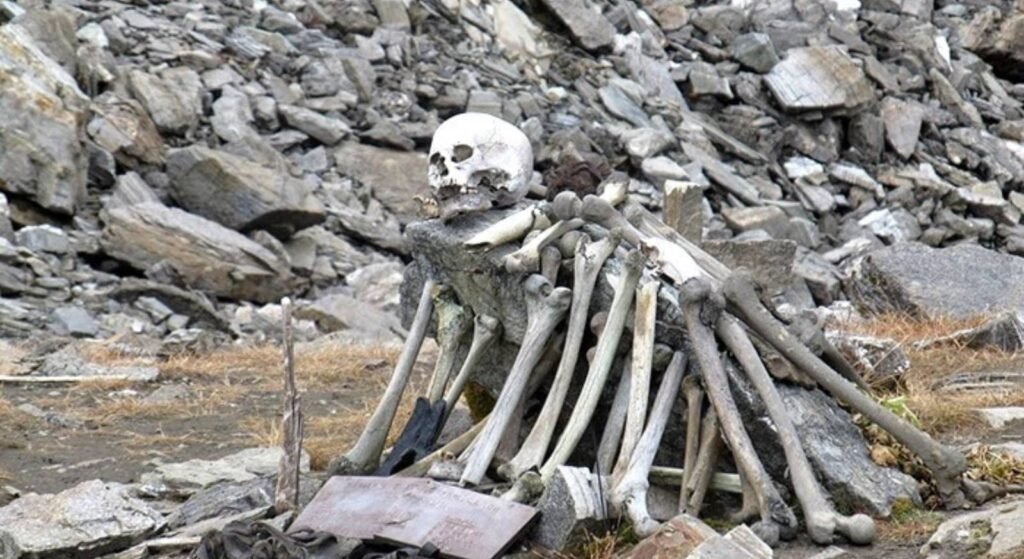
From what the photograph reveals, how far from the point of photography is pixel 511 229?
6.13 metres

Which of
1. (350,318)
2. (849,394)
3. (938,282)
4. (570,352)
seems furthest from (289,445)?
(350,318)

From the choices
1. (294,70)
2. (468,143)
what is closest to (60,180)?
(294,70)

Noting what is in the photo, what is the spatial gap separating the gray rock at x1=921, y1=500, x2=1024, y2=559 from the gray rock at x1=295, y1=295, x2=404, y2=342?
8484 mm

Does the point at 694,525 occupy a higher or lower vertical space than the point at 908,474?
higher

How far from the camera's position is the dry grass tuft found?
6.50m

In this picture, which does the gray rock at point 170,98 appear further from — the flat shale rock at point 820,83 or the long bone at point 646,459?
the long bone at point 646,459

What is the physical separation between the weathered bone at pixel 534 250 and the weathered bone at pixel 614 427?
0.54 metres

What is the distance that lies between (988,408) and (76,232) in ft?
34.1

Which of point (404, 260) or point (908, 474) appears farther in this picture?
point (404, 260)

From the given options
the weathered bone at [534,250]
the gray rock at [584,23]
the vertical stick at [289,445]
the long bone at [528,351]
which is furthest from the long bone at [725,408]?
the gray rock at [584,23]

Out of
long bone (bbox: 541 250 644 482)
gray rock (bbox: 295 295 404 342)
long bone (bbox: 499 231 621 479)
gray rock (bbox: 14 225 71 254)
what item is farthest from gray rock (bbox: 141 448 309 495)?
gray rock (bbox: 14 225 71 254)

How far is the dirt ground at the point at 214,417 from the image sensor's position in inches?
255

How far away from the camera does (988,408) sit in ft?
22.3

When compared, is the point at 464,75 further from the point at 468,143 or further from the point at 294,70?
the point at 468,143
